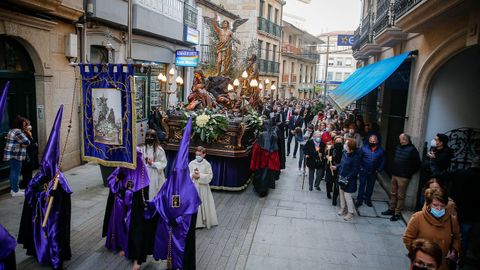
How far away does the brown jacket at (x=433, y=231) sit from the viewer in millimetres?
4402

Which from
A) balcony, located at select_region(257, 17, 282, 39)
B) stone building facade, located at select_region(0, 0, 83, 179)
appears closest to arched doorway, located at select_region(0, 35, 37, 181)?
stone building facade, located at select_region(0, 0, 83, 179)

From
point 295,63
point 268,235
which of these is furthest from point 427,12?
point 295,63

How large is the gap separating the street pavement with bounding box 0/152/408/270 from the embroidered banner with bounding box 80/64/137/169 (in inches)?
64.4

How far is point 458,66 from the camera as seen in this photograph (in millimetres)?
8531

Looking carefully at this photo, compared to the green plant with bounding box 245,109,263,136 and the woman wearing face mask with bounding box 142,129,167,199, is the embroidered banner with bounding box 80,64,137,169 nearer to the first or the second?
the woman wearing face mask with bounding box 142,129,167,199

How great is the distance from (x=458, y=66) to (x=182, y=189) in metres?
7.27

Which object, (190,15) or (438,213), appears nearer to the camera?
(438,213)

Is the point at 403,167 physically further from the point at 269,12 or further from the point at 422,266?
the point at 269,12

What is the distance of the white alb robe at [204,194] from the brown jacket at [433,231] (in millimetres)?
3788

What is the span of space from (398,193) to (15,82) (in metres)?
9.69

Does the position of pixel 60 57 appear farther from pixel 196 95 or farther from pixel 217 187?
pixel 217 187

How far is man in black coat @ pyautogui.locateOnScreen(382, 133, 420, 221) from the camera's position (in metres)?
7.74

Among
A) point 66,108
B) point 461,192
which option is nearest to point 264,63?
point 66,108

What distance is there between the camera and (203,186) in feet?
23.8
